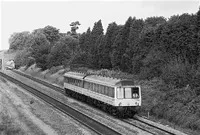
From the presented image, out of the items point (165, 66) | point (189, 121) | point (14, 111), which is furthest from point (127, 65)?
point (189, 121)

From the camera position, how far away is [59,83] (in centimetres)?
5309

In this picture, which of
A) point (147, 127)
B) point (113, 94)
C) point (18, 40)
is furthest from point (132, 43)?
point (18, 40)

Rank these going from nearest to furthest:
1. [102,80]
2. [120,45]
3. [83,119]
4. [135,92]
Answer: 1. [83,119]
2. [135,92]
3. [102,80]
4. [120,45]

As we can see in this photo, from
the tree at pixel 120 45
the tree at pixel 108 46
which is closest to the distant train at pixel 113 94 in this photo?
the tree at pixel 120 45

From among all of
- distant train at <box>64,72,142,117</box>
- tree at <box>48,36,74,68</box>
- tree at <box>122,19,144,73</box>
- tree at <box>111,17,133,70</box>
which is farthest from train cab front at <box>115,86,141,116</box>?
tree at <box>48,36,74,68</box>

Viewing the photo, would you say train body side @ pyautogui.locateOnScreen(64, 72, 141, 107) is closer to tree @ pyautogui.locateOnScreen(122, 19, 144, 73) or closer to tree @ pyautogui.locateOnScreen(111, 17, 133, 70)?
tree @ pyautogui.locateOnScreen(122, 19, 144, 73)

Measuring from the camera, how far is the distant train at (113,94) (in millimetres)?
24344

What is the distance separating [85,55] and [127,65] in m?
18.1

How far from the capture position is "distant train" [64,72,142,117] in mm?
24344

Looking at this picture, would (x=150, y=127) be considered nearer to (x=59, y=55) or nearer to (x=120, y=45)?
(x=120, y=45)

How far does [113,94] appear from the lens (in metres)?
24.7

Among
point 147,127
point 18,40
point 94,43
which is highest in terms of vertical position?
point 18,40

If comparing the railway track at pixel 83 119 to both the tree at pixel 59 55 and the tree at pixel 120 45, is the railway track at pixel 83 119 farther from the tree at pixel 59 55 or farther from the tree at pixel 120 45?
the tree at pixel 59 55

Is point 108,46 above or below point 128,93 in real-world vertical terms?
above
